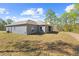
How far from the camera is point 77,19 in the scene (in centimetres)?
315

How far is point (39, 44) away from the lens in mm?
3123

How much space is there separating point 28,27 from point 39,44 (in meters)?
0.30

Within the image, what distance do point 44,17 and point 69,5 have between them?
0.42 metres

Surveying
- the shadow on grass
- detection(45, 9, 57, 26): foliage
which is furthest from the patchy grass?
detection(45, 9, 57, 26): foliage

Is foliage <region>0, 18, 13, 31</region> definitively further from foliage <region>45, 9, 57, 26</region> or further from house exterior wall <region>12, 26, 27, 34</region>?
foliage <region>45, 9, 57, 26</region>

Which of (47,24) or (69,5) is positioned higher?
(69,5)

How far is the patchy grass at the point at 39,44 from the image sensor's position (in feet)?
10.1

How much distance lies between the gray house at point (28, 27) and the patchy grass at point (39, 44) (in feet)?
0.22

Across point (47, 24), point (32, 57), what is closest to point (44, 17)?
point (47, 24)

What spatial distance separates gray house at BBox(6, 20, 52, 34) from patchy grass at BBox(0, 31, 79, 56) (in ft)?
0.22

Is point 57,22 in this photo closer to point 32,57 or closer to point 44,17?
point 44,17

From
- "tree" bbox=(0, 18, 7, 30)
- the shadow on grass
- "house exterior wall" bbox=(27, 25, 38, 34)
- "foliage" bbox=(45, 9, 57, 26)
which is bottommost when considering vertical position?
the shadow on grass

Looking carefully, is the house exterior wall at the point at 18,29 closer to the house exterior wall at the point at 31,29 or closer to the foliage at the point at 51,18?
the house exterior wall at the point at 31,29

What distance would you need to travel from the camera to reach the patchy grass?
3084 mm
